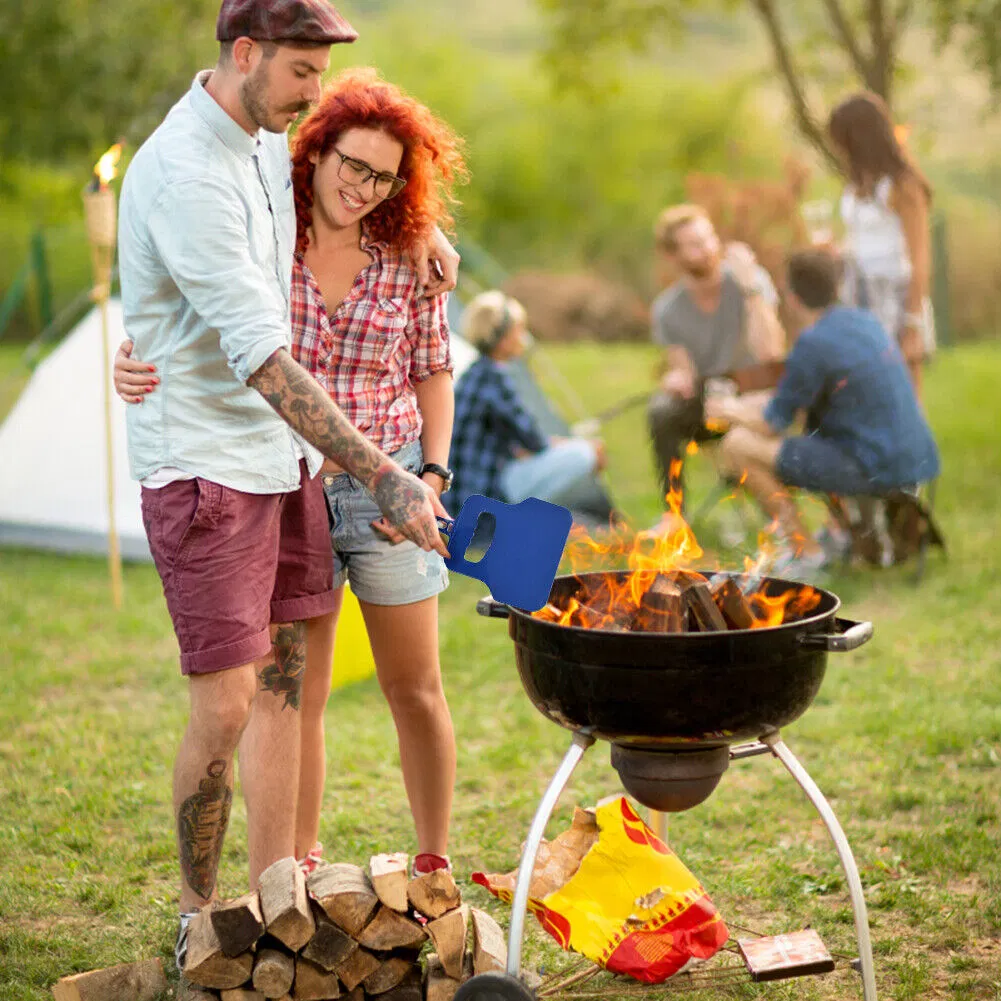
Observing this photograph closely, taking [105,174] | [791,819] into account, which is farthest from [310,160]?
[105,174]

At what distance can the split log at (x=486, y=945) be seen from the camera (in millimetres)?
2385

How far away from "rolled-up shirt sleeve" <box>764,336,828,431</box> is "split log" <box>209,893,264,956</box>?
3536mm

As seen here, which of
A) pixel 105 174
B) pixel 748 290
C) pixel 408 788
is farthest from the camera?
pixel 748 290

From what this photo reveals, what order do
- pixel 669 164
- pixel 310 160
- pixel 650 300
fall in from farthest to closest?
pixel 669 164
pixel 650 300
pixel 310 160

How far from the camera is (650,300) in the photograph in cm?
1639

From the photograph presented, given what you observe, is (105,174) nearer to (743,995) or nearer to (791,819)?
(791,819)

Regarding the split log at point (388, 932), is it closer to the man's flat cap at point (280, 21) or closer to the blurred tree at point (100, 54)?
the man's flat cap at point (280, 21)

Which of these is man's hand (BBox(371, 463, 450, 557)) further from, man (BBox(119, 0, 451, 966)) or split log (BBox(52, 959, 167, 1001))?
split log (BBox(52, 959, 167, 1001))

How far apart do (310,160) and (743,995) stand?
178 cm

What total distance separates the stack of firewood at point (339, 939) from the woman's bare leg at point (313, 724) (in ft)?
0.92

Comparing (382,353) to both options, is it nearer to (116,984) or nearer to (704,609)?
(704,609)

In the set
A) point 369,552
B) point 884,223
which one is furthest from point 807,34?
point 369,552

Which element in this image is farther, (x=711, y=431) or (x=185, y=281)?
(x=711, y=431)

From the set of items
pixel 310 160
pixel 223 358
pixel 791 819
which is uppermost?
pixel 310 160
